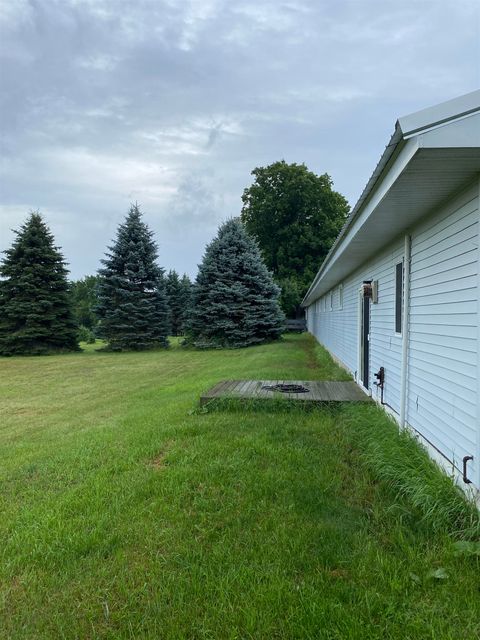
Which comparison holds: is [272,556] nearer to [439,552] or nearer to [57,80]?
[439,552]

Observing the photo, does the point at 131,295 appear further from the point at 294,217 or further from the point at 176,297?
the point at 294,217

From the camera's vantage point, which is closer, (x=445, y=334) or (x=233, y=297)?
(x=445, y=334)

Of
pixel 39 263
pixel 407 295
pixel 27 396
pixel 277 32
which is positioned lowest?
pixel 27 396

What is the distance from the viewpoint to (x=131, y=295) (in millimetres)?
20688

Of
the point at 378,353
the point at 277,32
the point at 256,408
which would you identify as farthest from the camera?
the point at 277,32

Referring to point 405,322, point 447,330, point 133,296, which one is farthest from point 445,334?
point 133,296

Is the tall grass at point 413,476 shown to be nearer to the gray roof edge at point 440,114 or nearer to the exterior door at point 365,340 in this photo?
the gray roof edge at point 440,114

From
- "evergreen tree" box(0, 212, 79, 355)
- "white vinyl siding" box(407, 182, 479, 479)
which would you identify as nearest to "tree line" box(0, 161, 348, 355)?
"evergreen tree" box(0, 212, 79, 355)

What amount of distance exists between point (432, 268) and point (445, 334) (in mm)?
719

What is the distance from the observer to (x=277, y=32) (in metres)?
8.22

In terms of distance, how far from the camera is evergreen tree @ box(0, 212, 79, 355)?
66.7ft

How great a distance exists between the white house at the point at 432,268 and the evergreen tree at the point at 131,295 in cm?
1584

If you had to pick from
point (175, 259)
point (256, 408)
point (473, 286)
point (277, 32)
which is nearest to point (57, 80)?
point (277, 32)

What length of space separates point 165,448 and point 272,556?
2075 mm
